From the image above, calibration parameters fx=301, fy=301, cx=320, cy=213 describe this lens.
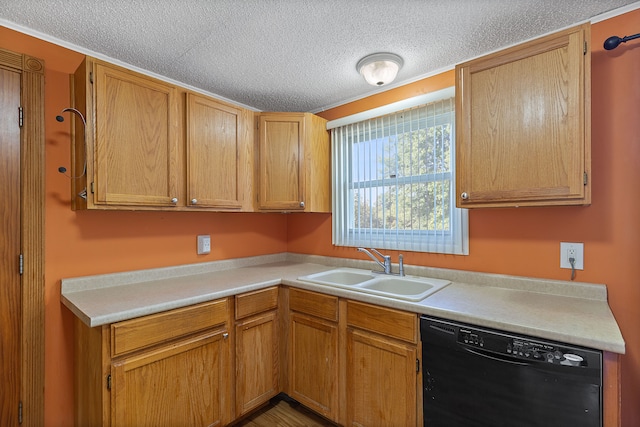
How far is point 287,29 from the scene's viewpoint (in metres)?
1.56

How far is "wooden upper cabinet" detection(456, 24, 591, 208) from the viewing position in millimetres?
1291

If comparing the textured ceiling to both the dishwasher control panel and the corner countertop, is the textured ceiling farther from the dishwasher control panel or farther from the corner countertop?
the dishwasher control panel

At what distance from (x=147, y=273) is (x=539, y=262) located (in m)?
2.37

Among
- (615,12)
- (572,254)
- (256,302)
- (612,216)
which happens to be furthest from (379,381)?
(615,12)

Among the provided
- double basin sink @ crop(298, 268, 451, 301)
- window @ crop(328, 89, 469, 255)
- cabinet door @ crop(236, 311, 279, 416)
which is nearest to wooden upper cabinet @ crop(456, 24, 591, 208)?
window @ crop(328, 89, 469, 255)

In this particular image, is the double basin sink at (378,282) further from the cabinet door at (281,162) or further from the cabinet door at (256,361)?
the cabinet door at (281,162)

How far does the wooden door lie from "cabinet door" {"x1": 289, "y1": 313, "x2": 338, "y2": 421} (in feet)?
4.72

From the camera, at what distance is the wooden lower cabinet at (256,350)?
1.82m

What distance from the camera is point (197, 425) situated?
1.62 metres

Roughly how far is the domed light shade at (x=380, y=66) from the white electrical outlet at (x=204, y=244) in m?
1.63

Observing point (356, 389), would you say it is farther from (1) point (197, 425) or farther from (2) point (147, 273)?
(2) point (147, 273)

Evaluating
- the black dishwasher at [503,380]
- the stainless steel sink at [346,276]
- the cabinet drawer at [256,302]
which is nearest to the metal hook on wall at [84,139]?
the cabinet drawer at [256,302]

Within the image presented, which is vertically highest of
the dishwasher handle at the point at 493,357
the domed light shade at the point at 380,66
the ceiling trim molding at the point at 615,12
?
the ceiling trim molding at the point at 615,12

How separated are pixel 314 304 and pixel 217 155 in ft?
3.87
